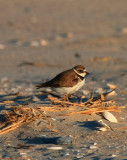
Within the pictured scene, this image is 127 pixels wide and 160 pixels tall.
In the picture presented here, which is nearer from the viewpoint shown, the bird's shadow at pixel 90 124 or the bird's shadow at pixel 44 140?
the bird's shadow at pixel 44 140

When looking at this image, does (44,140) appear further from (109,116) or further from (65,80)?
(65,80)

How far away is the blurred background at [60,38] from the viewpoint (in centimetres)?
940

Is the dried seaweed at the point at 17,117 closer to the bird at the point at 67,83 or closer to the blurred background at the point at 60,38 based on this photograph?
the bird at the point at 67,83

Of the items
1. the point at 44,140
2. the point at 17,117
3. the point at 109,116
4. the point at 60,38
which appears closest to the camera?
the point at 44,140

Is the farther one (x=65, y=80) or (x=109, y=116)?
(x=65, y=80)

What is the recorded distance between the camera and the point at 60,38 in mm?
13781

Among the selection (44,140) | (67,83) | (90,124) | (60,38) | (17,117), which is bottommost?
(44,140)

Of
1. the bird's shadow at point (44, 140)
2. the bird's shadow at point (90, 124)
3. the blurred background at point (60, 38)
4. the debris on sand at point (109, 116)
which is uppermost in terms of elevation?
the blurred background at point (60, 38)

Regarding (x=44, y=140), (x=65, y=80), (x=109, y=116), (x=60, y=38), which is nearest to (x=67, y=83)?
(x=65, y=80)

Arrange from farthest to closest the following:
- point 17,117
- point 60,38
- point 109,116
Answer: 1. point 60,38
2. point 109,116
3. point 17,117

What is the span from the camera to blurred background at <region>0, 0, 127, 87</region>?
9.40 m

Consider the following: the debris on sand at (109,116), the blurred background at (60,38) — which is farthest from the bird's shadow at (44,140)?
the blurred background at (60,38)

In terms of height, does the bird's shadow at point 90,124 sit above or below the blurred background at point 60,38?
below

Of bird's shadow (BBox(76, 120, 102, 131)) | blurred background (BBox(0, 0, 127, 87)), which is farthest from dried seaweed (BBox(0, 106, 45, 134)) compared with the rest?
blurred background (BBox(0, 0, 127, 87))
